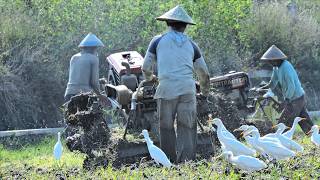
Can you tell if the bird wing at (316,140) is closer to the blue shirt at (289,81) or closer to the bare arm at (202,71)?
the bare arm at (202,71)

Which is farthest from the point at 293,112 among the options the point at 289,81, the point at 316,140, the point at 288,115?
the point at 316,140

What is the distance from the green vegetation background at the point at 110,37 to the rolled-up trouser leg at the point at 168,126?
20.8 feet

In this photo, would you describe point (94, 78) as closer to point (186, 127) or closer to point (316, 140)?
point (186, 127)

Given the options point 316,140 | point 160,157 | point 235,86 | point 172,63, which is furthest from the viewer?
point 235,86

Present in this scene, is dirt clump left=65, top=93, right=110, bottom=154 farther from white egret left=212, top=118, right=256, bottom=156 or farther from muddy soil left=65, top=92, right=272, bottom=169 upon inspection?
white egret left=212, top=118, right=256, bottom=156

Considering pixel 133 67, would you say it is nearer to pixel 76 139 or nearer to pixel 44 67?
pixel 76 139

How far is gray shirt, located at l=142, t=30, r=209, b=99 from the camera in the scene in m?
9.73

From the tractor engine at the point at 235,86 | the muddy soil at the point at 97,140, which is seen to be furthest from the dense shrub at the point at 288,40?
the muddy soil at the point at 97,140

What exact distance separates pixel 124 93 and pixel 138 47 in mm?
6983

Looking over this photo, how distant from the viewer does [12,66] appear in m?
15.8

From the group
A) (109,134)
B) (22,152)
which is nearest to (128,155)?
(109,134)

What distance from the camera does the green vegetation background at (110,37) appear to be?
15.9 m

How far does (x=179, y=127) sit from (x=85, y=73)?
107 inches

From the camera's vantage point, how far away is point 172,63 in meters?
9.77
